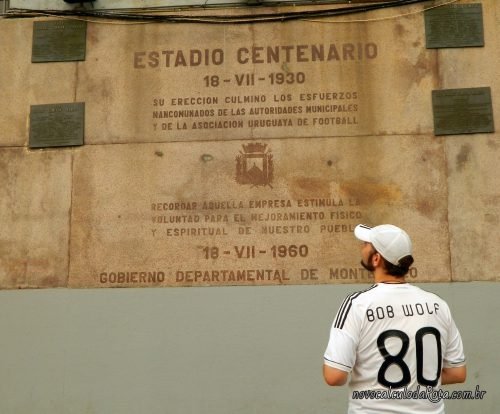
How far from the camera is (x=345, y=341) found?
3238mm

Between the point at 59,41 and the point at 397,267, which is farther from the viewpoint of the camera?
the point at 59,41

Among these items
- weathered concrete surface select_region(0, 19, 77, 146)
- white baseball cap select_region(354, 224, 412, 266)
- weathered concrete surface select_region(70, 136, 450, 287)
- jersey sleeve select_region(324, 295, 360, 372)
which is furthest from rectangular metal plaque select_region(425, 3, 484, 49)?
jersey sleeve select_region(324, 295, 360, 372)

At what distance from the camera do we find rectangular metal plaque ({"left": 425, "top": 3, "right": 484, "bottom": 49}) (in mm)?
7211

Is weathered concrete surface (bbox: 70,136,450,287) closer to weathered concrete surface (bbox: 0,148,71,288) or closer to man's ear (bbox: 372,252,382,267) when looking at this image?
weathered concrete surface (bbox: 0,148,71,288)

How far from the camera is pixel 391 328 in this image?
326 cm

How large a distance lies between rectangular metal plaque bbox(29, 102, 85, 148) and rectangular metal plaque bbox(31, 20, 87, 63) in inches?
21.8

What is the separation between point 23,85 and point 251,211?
9.53ft

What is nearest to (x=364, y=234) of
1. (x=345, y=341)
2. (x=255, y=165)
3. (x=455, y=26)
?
(x=345, y=341)

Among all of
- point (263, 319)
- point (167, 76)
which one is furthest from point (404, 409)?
point (167, 76)

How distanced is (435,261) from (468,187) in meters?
0.83

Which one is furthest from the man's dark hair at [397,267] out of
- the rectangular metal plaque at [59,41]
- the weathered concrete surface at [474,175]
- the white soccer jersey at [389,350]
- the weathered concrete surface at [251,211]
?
the rectangular metal plaque at [59,41]

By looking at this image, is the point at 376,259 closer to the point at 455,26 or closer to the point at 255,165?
the point at 255,165

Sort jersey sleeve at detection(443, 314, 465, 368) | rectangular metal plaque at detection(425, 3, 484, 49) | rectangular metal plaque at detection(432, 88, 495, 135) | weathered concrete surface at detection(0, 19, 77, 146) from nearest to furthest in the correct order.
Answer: jersey sleeve at detection(443, 314, 465, 368)
rectangular metal plaque at detection(432, 88, 495, 135)
rectangular metal plaque at detection(425, 3, 484, 49)
weathered concrete surface at detection(0, 19, 77, 146)

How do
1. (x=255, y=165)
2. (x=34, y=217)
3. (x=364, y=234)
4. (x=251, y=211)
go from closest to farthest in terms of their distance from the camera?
(x=364, y=234)
(x=251, y=211)
(x=255, y=165)
(x=34, y=217)
